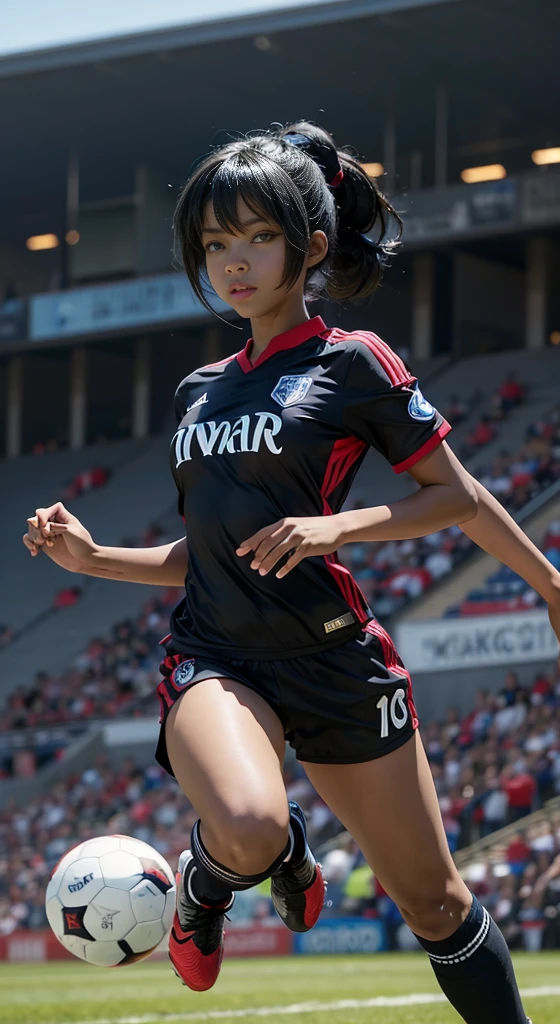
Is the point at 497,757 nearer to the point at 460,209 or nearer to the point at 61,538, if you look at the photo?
the point at 61,538

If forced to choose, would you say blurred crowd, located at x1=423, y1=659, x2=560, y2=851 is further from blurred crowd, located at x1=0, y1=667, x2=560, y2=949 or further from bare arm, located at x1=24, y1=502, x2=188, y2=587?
bare arm, located at x1=24, y1=502, x2=188, y2=587

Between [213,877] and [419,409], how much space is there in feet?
4.27

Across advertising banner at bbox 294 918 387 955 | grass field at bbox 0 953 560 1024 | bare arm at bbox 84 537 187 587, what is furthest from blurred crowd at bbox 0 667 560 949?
bare arm at bbox 84 537 187 587

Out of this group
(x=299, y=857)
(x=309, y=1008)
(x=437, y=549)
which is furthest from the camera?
(x=437, y=549)

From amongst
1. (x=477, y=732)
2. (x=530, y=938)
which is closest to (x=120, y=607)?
(x=477, y=732)

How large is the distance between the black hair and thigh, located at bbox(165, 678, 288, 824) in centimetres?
112

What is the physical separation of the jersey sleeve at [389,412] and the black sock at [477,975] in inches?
48.2

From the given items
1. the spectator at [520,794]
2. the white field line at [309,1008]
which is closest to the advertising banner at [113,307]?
the spectator at [520,794]

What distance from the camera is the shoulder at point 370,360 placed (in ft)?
13.3

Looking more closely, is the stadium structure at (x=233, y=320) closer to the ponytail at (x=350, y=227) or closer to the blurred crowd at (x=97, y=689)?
the blurred crowd at (x=97, y=689)

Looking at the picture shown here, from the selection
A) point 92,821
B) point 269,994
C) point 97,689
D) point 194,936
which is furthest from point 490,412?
point 194,936

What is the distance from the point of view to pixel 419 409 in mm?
4016

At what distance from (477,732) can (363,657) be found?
14.0 meters

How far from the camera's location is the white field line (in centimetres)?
704
